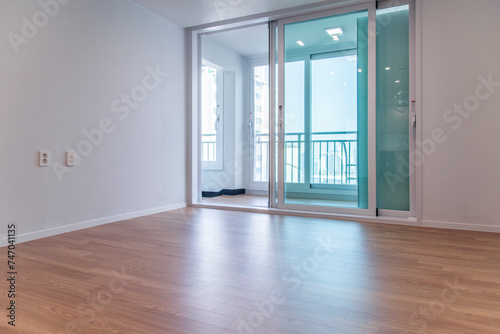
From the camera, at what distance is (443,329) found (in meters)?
1.20

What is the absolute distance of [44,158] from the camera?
2.60 m

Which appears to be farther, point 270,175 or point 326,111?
point 270,175

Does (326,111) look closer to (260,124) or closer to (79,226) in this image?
(260,124)

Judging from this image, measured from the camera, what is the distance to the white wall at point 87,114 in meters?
2.42

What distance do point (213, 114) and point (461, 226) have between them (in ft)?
13.3

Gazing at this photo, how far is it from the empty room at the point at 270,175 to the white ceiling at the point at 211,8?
0.03 m

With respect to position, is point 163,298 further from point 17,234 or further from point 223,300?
point 17,234

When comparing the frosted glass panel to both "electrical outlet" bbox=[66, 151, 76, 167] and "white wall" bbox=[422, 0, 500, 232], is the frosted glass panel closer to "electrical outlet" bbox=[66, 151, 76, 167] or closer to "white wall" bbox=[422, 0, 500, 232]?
"white wall" bbox=[422, 0, 500, 232]

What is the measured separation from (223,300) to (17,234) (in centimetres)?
187

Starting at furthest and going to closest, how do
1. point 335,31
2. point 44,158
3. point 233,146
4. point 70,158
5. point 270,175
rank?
point 233,146 < point 270,175 < point 335,31 < point 70,158 < point 44,158

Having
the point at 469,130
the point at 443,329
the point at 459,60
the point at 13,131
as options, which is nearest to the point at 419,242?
the point at 469,130

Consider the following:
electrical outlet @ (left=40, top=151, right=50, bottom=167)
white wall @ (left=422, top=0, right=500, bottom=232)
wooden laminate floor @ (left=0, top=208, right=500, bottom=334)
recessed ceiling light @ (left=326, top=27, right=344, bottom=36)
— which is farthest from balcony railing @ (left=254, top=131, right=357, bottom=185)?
electrical outlet @ (left=40, top=151, right=50, bottom=167)

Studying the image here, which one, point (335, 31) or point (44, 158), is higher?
point (335, 31)

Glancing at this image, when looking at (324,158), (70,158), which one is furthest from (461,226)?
(70,158)
